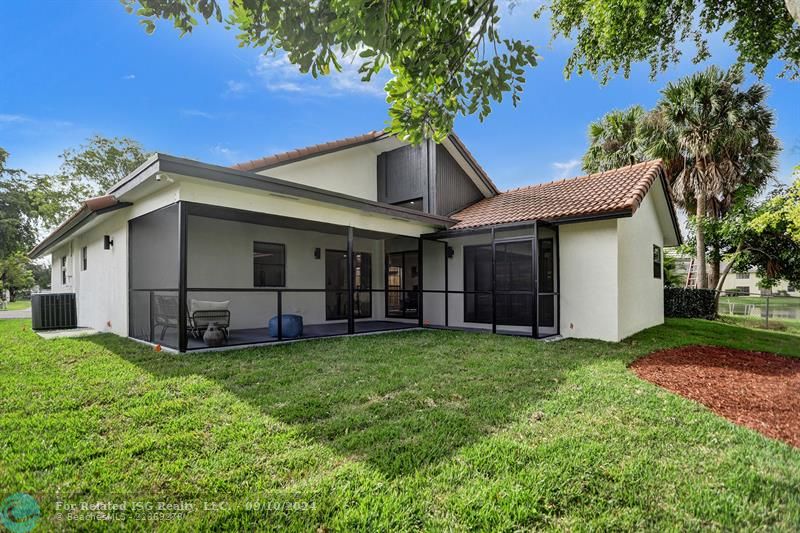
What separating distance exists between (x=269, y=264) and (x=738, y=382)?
33.2 feet

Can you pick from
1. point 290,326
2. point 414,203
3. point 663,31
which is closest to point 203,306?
point 290,326

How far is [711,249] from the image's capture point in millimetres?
16266

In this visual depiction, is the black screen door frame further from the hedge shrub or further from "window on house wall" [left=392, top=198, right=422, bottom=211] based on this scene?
the hedge shrub

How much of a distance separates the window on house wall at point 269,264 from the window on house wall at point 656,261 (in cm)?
1120

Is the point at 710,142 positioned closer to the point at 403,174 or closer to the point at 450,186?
the point at 450,186

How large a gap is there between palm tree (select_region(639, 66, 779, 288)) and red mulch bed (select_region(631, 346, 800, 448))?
35.0 ft

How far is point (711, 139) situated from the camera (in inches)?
585

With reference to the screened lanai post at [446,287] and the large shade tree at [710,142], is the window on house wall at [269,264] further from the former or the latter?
the large shade tree at [710,142]

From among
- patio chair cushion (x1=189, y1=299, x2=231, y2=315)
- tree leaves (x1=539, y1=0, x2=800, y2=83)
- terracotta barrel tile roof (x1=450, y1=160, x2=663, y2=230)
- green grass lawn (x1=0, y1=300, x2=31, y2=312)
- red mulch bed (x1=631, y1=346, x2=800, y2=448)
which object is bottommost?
green grass lawn (x1=0, y1=300, x2=31, y2=312)

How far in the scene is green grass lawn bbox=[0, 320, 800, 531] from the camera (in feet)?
7.22

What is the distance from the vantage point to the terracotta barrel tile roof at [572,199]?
827 cm

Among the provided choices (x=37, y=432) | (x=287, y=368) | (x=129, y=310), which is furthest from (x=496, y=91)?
(x=129, y=310)

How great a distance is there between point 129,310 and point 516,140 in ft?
71.8

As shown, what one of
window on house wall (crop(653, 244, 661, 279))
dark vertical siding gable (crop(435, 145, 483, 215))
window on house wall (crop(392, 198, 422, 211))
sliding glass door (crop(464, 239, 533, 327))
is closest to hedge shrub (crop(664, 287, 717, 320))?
window on house wall (crop(653, 244, 661, 279))
